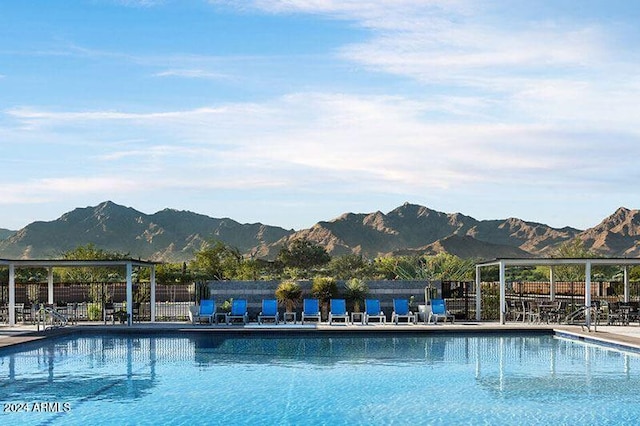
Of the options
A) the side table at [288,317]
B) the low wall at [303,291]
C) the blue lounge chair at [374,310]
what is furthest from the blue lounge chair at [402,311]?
the side table at [288,317]

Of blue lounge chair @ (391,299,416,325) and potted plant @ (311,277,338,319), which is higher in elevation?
potted plant @ (311,277,338,319)

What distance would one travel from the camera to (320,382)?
41.8 ft

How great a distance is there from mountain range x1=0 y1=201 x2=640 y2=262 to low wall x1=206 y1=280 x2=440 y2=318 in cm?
7201

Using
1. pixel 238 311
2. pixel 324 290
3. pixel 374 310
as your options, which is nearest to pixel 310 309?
pixel 324 290

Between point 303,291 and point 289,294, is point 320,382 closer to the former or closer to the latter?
point 289,294

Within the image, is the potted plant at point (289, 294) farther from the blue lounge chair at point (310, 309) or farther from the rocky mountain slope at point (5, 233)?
the rocky mountain slope at point (5, 233)

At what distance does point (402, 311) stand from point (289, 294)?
9.96 ft

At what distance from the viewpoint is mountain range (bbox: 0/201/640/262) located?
97.4 m

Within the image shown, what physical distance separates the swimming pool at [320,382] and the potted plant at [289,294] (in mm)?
4137

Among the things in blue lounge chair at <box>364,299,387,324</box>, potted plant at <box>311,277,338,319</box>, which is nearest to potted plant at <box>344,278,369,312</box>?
potted plant at <box>311,277,338,319</box>

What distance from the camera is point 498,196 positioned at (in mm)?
48188

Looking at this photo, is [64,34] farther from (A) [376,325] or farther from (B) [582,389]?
(B) [582,389]

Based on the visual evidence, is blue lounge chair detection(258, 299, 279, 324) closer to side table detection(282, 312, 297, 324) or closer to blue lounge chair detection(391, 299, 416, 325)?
side table detection(282, 312, 297, 324)

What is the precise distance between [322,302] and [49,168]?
24.2m
